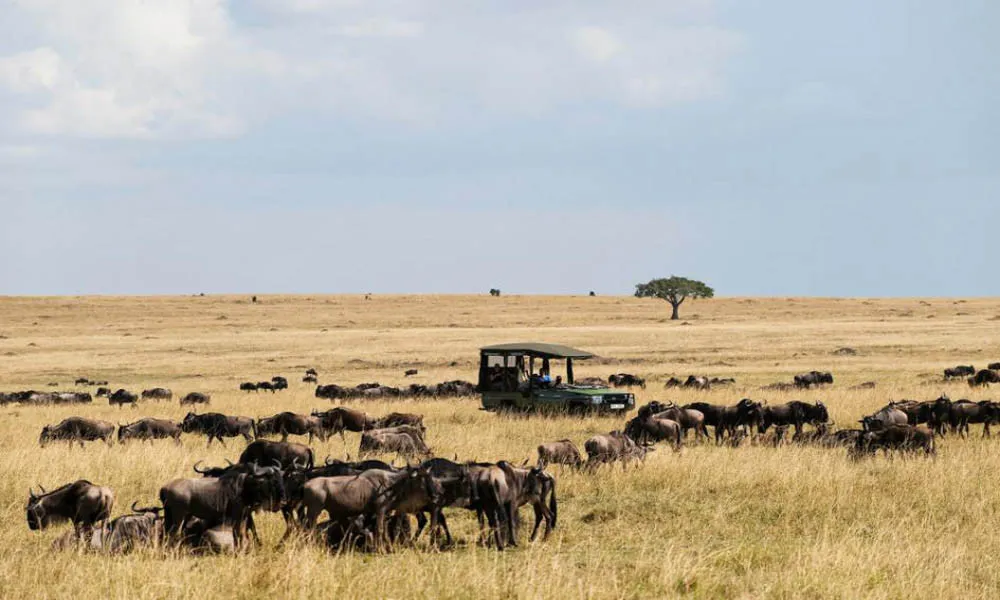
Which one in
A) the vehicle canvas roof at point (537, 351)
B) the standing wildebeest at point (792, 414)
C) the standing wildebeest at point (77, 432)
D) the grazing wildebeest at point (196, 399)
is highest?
the vehicle canvas roof at point (537, 351)

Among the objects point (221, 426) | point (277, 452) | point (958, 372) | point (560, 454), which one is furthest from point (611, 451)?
point (958, 372)

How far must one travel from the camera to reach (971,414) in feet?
Answer: 74.6

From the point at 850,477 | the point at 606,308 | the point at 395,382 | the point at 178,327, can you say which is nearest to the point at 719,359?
the point at 395,382

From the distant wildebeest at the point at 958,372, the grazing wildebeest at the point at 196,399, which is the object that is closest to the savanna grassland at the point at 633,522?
the grazing wildebeest at the point at 196,399

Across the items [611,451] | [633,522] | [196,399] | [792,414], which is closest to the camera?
[633,522]

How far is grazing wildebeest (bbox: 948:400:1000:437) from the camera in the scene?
74.2ft

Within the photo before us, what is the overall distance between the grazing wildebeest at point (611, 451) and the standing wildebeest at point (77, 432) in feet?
35.4

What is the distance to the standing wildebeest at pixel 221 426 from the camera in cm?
2270

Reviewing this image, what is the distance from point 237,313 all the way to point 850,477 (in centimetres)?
9863

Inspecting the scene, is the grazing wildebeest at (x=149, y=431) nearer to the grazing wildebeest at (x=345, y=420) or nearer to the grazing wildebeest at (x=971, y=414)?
the grazing wildebeest at (x=345, y=420)

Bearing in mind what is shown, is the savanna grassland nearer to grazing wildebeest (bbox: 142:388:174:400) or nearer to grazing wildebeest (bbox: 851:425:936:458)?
grazing wildebeest (bbox: 851:425:936:458)

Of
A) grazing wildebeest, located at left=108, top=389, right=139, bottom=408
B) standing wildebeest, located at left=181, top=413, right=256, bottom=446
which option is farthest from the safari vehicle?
grazing wildebeest, located at left=108, top=389, right=139, bottom=408

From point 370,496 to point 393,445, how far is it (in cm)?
723

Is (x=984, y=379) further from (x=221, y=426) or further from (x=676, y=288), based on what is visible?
(x=676, y=288)
